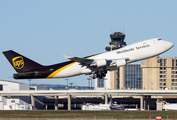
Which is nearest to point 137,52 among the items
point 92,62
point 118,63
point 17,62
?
point 118,63

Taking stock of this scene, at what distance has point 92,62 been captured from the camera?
63281 mm

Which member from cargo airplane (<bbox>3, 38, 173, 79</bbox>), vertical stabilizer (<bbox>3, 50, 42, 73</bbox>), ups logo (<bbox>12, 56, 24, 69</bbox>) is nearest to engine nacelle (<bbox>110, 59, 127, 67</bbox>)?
cargo airplane (<bbox>3, 38, 173, 79</bbox>)

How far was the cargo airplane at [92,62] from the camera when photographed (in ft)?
205

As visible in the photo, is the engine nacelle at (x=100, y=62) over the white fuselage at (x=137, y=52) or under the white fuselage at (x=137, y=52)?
under

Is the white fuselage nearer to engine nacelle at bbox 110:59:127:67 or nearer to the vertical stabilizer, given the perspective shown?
engine nacelle at bbox 110:59:127:67

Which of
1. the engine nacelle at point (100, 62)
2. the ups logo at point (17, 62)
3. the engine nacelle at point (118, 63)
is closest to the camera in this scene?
the engine nacelle at point (118, 63)

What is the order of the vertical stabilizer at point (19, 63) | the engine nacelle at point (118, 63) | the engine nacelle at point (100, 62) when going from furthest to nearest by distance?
the vertical stabilizer at point (19, 63) < the engine nacelle at point (100, 62) < the engine nacelle at point (118, 63)

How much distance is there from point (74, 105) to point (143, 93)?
54.2m

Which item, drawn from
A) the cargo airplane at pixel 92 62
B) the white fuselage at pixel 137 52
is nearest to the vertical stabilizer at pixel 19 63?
the cargo airplane at pixel 92 62

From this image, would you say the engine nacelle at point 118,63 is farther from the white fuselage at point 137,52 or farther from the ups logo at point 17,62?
the ups logo at point 17,62

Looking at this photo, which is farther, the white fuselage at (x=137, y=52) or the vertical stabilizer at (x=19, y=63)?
the vertical stabilizer at (x=19, y=63)

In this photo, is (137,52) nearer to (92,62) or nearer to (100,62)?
(100,62)

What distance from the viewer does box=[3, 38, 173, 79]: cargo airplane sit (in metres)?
62.4

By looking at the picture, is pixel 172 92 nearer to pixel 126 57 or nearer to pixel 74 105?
pixel 74 105
